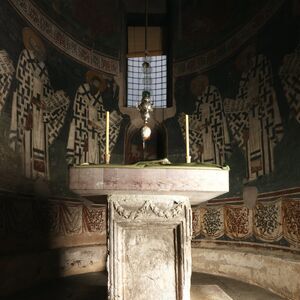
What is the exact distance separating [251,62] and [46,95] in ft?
14.9

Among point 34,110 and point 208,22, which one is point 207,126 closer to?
point 208,22

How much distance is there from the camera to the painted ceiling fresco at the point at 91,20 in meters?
8.30

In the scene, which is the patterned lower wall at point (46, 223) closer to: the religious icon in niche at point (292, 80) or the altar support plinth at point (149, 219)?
the altar support plinth at point (149, 219)

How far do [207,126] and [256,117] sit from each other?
1.59 m

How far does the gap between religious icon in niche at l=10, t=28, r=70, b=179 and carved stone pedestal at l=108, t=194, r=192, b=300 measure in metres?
3.55

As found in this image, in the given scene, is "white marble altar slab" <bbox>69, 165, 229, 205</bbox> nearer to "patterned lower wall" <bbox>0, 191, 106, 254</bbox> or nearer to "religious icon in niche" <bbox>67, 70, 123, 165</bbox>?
"patterned lower wall" <bbox>0, 191, 106, 254</bbox>

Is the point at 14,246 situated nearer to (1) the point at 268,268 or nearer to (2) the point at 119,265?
(2) the point at 119,265

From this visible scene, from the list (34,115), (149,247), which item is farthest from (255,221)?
(34,115)

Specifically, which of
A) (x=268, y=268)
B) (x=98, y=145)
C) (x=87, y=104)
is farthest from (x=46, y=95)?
(x=268, y=268)

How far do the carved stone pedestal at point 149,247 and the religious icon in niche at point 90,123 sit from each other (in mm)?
4462

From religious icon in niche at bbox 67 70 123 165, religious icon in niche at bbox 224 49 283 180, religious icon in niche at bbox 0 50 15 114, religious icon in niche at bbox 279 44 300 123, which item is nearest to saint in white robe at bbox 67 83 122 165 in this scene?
religious icon in niche at bbox 67 70 123 165

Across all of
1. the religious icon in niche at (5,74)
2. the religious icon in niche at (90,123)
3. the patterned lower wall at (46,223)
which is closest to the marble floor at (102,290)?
the patterned lower wall at (46,223)

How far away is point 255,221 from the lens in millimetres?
6742

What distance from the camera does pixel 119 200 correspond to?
3865 mm
